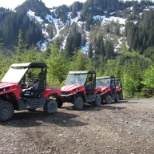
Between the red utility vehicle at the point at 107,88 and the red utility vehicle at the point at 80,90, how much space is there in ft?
5.93

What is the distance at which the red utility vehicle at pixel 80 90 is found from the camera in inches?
548

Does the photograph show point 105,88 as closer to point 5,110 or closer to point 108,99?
point 108,99

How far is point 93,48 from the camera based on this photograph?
587 ft

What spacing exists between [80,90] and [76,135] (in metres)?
6.68

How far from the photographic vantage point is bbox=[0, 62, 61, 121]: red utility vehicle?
31.6ft

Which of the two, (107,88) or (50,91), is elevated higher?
(50,91)

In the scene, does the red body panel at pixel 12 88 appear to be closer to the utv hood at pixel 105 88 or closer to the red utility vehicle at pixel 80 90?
the red utility vehicle at pixel 80 90

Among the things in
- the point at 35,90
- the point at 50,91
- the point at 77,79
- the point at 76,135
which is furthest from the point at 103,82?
the point at 76,135

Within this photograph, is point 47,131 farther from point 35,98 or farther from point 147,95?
point 147,95

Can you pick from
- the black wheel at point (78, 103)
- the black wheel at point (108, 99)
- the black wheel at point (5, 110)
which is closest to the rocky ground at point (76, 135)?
the black wheel at point (5, 110)

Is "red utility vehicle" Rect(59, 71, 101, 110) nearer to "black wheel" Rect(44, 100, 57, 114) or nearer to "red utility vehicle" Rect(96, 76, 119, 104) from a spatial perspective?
"red utility vehicle" Rect(96, 76, 119, 104)

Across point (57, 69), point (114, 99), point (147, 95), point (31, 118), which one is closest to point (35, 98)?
point (31, 118)

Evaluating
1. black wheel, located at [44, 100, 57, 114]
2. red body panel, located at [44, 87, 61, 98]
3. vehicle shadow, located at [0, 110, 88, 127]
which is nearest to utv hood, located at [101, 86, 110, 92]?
red body panel, located at [44, 87, 61, 98]

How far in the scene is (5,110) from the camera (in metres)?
9.44
